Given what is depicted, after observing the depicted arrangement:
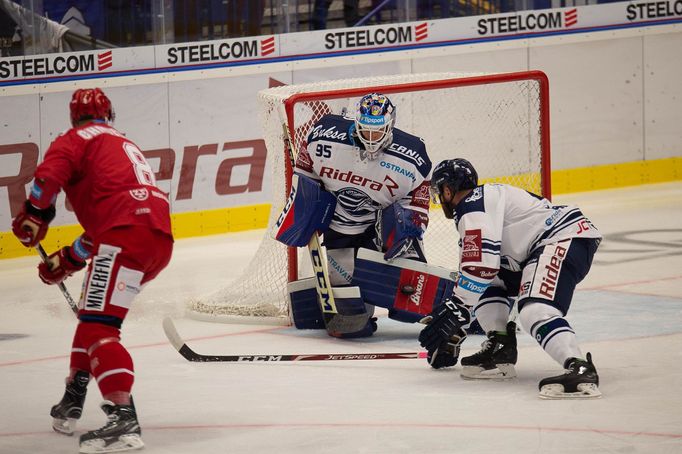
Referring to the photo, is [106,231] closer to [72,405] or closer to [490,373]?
[72,405]

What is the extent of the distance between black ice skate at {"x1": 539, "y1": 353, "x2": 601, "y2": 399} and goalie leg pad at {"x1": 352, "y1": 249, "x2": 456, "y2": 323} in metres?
1.43

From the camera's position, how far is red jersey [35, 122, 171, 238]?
429 cm

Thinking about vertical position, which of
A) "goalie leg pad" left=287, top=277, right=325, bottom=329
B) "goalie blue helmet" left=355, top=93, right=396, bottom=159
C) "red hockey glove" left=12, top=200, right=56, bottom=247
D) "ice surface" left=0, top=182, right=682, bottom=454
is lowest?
"ice surface" left=0, top=182, right=682, bottom=454

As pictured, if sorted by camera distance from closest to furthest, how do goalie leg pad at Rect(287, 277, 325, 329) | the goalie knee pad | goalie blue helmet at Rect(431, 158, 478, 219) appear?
1. goalie blue helmet at Rect(431, 158, 478, 219)
2. the goalie knee pad
3. goalie leg pad at Rect(287, 277, 325, 329)

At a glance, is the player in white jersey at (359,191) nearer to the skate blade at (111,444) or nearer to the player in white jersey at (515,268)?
the player in white jersey at (515,268)

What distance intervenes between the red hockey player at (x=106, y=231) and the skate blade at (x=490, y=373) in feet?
4.68

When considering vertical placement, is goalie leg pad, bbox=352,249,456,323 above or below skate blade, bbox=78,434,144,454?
above

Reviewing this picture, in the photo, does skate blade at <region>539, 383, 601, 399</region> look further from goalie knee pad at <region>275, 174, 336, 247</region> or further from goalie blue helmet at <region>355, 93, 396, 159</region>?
goalie knee pad at <region>275, 174, 336, 247</region>

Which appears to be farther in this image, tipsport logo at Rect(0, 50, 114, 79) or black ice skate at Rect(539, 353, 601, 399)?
tipsport logo at Rect(0, 50, 114, 79)

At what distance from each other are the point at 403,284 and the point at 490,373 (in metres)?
1.04

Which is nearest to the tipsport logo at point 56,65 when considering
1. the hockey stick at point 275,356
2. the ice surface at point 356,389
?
the ice surface at point 356,389

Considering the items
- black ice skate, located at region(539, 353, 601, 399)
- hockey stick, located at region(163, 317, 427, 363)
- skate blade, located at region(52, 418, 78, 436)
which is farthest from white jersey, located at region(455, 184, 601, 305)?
skate blade, located at region(52, 418, 78, 436)

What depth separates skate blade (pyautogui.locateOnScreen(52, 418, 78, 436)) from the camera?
4559 millimetres

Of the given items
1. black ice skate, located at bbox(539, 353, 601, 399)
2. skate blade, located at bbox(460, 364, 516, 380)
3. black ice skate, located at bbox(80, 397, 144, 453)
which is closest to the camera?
black ice skate, located at bbox(80, 397, 144, 453)
